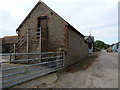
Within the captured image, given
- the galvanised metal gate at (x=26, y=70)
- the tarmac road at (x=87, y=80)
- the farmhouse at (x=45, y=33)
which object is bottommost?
the tarmac road at (x=87, y=80)

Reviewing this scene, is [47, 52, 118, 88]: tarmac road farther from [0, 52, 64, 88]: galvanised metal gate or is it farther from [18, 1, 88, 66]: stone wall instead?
[18, 1, 88, 66]: stone wall

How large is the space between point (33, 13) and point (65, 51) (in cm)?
550

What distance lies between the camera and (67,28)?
7621mm

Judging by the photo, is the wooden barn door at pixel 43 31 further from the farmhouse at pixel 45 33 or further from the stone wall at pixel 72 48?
the stone wall at pixel 72 48

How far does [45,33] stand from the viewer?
8516 millimetres

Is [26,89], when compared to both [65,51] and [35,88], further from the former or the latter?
[65,51]

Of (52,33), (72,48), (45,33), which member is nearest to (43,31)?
(45,33)

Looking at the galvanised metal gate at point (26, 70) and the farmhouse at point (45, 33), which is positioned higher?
the farmhouse at point (45, 33)

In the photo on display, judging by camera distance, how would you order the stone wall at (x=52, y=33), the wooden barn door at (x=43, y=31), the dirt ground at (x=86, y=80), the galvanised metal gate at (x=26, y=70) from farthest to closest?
the wooden barn door at (x=43, y=31)
the stone wall at (x=52, y=33)
the dirt ground at (x=86, y=80)
the galvanised metal gate at (x=26, y=70)

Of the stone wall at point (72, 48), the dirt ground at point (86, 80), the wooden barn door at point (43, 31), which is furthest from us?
the wooden barn door at point (43, 31)

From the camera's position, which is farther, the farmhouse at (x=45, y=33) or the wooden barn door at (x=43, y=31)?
the wooden barn door at (x=43, y=31)

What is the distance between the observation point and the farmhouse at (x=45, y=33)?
7711 millimetres

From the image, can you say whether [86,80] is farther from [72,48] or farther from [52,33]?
[52,33]

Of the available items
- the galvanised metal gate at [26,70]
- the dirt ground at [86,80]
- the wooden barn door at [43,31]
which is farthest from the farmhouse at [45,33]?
the dirt ground at [86,80]
